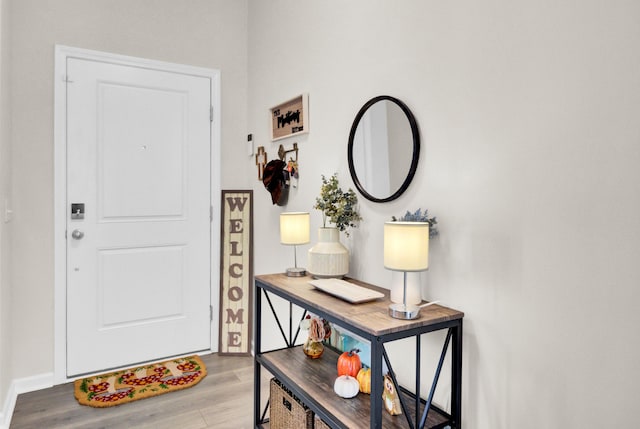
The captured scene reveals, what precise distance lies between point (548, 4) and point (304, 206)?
1.58 m

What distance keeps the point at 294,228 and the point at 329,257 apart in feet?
1.05

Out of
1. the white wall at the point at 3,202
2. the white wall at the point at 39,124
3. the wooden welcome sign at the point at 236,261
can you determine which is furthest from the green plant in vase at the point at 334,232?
the white wall at the point at 39,124

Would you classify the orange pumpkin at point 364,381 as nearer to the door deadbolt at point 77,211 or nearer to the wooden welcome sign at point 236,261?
the wooden welcome sign at point 236,261

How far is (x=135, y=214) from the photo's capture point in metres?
2.83

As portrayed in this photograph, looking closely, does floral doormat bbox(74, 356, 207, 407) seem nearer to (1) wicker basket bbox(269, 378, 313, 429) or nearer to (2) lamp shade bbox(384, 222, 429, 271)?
(1) wicker basket bbox(269, 378, 313, 429)

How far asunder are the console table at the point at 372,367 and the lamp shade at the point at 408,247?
0.18 metres

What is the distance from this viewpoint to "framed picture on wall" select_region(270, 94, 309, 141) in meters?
2.32

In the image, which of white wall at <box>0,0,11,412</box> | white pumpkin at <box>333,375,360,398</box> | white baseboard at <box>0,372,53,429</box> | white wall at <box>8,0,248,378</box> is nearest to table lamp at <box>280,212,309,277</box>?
white pumpkin at <box>333,375,360,398</box>

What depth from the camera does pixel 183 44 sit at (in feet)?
9.78

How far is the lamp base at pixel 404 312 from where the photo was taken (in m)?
1.28

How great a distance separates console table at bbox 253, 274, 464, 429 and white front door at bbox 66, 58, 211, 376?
1.38 meters

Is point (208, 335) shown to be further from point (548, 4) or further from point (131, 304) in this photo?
point (548, 4)

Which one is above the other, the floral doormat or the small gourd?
the small gourd

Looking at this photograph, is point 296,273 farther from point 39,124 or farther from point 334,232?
point 39,124
